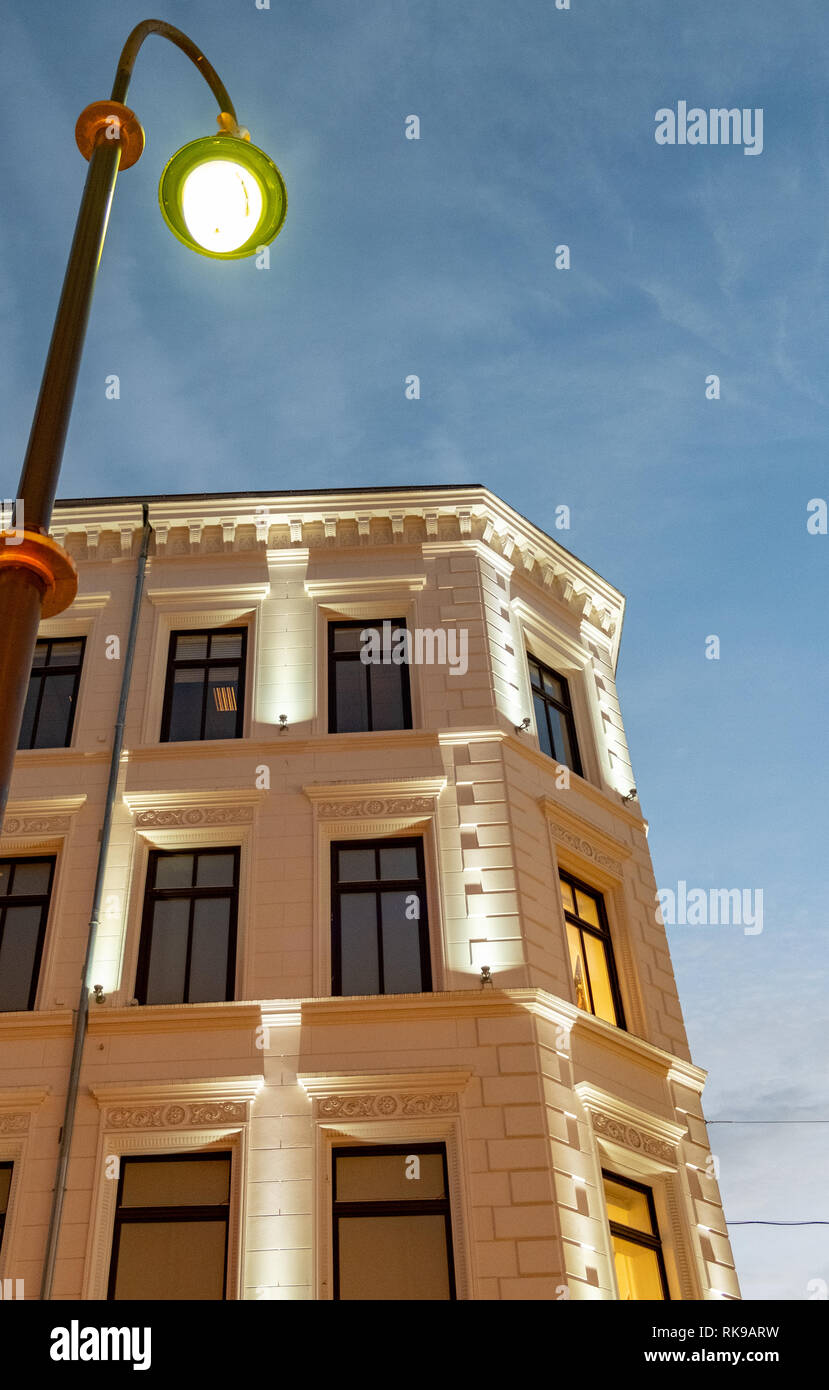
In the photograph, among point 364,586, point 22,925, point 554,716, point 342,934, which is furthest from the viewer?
point 364,586

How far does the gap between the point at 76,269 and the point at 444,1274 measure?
404 inches

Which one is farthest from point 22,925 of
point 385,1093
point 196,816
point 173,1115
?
point 385,1093

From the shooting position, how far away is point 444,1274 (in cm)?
1255

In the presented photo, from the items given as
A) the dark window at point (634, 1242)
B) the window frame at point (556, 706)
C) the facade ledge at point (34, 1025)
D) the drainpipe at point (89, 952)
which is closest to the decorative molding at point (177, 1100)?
the drainpipe at point (89, 952)

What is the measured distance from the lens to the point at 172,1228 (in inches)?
512

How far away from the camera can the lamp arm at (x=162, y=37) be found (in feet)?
23.3

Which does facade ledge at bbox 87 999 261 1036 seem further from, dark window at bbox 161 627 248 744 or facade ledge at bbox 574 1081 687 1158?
dark window at bbox 161 627 248 744

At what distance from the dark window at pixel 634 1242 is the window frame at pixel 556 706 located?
5.74 meters

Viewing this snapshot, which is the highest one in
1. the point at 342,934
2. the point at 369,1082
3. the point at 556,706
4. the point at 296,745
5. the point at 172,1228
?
the point at 556,706

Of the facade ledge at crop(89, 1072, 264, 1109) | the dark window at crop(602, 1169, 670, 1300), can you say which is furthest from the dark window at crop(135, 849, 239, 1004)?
the dark window at crop(602, 1169, 670, 1300)

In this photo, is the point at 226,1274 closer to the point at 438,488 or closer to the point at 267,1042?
the point at 267,1042

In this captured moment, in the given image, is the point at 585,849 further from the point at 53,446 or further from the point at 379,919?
the point at 53,446

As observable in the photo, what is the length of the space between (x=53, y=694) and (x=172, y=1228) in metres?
8.00
